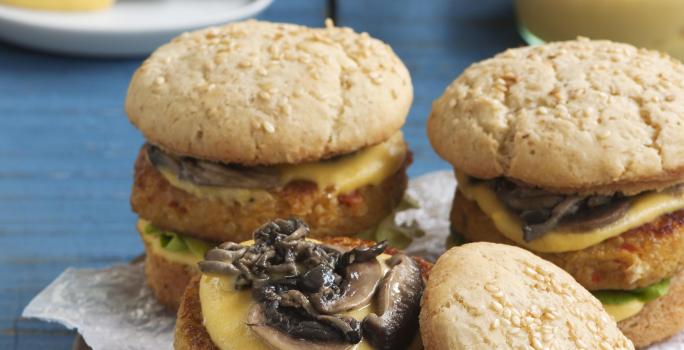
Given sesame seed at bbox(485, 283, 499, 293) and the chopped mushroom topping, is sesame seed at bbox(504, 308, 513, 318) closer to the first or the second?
sesame seed at bbox(485, 283, 499, 293)

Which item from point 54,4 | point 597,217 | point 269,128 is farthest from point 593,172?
point 54,4

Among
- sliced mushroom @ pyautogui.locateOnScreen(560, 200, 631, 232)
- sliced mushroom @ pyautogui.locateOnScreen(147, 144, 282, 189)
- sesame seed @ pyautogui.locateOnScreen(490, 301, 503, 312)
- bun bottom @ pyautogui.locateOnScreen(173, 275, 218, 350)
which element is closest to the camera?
sesame seed @ pyautogui.locateOnScreen(490, 301, 503, 312)

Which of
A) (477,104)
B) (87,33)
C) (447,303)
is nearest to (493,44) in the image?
(87,33)

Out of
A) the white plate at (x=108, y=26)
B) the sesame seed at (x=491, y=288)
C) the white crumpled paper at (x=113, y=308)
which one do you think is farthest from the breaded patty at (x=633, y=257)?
the white plate at (x=108, y=26)

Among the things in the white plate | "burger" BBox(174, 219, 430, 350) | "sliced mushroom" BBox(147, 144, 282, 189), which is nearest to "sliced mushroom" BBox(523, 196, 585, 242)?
"burger" BBox(174, 219, 430, 350)

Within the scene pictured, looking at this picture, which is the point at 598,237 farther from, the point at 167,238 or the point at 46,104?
the point at 46,104

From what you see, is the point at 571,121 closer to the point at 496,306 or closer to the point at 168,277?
the point at 496,306

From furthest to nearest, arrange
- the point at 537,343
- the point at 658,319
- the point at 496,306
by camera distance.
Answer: the point at 658,319
the point at 496,306
the point at 537,343
